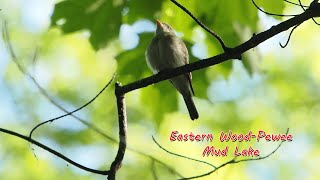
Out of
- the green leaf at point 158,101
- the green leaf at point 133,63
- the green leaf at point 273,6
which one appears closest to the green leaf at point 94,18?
the green leaf at point 133,63

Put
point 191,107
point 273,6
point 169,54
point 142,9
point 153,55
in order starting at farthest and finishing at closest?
point 191,107 < point 169,54 < point 153,55 < point 142,9 < point 273,6

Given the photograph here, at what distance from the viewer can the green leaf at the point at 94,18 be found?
2.71 metres

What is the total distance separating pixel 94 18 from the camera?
2771mm

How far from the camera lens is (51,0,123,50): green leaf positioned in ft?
8.88

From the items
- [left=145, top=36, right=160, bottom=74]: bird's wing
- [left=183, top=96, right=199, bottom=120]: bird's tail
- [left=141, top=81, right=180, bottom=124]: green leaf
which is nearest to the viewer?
[left=141, top=81, right=180, bottom=124]: green leaf

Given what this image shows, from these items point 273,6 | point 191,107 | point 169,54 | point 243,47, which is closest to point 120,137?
point 243,47

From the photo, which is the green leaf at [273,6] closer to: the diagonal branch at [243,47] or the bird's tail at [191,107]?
the diagonal branch at [243,47]

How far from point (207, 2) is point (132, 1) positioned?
0.39 meters

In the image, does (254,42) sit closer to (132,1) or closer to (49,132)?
(132,1)

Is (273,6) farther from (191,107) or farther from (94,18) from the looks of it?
(191,107)

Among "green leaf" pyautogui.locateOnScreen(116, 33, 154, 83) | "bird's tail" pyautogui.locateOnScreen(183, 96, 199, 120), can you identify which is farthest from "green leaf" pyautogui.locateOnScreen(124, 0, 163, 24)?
"bird's tail" pyautogui.locateOnScreen(183, 96, 199, 120)

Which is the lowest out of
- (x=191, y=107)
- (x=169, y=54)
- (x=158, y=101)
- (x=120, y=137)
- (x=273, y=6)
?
(x=191, y=107)

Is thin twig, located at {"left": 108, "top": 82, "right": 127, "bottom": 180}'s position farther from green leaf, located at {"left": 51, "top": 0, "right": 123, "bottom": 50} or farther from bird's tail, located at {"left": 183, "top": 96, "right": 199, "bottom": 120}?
bird's tail, located at {"left": 183, "top": 96, "right": 199, "bottom": 120}

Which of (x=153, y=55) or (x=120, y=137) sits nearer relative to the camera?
(x=120, y=137)
